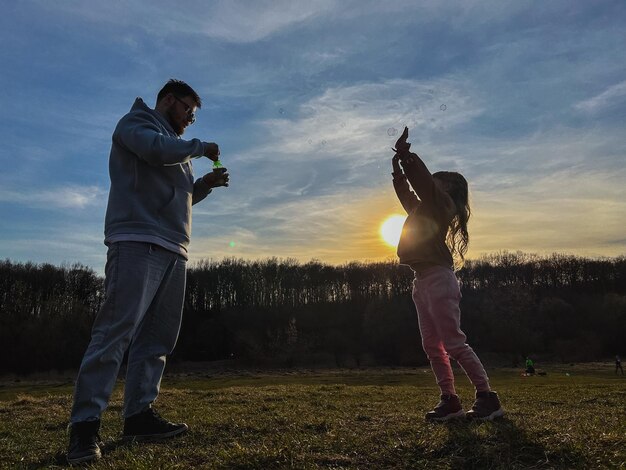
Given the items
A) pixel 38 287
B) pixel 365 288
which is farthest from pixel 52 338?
pixel 365 288

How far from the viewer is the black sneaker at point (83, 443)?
3.60 m

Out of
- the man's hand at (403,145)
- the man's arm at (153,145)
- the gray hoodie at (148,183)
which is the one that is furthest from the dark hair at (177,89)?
the man's hand at (403,145)

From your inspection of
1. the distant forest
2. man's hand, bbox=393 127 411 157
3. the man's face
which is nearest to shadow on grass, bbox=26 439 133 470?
the man's face

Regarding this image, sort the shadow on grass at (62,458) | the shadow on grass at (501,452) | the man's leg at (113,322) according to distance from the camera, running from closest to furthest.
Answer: the shadow on grass at (501,452) < the shadow on grass at (62,458) < the man's leg at (113,322)

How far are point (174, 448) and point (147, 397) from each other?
874mm

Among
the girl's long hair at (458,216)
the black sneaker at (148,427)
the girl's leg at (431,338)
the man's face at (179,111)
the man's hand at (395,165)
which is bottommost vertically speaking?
the black sneaker at (148,427)

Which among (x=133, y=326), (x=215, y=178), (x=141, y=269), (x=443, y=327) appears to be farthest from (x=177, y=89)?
(x=443, y=327)

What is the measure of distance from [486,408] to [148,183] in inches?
153

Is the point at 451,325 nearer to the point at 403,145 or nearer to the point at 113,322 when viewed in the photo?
the point at 403,145

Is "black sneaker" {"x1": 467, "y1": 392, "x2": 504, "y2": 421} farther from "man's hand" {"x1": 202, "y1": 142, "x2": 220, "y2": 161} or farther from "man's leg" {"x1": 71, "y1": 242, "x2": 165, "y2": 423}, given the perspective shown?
"man's hand" {"x1": 202, "y1": 142, "x2": 220, "y2": 161}

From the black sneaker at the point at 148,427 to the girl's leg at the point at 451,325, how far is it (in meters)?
2.72

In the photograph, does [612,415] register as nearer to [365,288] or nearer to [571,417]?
[571,417]

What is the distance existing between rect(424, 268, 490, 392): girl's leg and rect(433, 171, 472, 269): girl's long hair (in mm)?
503

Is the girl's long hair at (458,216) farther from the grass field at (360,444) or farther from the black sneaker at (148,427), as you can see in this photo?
the black sneaker at (148,427)
